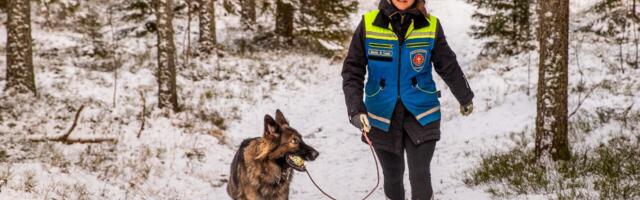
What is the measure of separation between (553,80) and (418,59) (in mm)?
3014

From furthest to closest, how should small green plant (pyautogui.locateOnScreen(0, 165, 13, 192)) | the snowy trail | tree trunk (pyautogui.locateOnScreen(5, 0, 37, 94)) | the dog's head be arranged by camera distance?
tree trunk (pyautogui.locateOnScreen(5, 0, 37, 94)) → the snowy trail → small green plant (pyautogui.locateOnScreen(0, 165, 13, 192)) → the dog's head

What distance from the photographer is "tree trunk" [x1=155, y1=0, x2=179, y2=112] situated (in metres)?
10.8

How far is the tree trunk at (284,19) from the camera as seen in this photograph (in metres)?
20.6

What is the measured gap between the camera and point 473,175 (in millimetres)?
6477

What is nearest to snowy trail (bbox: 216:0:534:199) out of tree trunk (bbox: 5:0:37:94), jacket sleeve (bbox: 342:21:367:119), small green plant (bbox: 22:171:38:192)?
jacket sleeve (bbox: 342:21:367:119)

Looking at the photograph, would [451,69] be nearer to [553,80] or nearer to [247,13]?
[553,80]

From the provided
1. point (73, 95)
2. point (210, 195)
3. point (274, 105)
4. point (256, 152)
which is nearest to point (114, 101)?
point (73, 95)


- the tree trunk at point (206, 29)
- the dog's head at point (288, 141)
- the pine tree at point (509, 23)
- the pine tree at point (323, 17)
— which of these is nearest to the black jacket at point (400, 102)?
the dog's head at point (288, 141)

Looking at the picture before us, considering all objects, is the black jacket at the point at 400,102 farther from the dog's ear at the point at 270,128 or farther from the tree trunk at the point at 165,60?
the tree trunk at the point at 165,60

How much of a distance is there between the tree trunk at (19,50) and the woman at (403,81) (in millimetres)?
9667

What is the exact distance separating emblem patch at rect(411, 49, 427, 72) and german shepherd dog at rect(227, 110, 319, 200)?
136cm

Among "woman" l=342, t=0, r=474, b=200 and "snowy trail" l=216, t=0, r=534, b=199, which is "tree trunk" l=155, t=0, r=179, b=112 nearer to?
"snowy trail" l=216, t=0, r=534, b=199

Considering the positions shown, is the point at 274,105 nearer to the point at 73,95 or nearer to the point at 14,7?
the point at 73,95

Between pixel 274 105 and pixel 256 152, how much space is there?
802 centimetres
